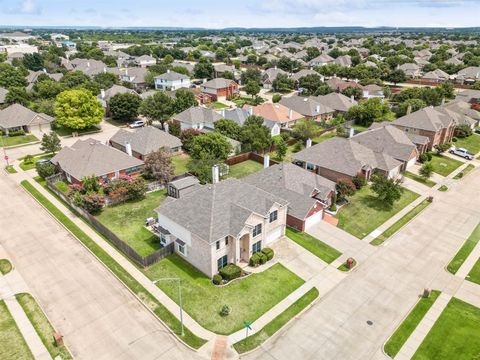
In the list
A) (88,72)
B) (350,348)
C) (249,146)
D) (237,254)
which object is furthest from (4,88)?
(350,348)

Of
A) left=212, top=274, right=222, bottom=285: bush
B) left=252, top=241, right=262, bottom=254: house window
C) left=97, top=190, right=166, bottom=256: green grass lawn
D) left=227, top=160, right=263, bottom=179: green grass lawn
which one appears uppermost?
left=252, top=241, right=262, bottom=254: house window

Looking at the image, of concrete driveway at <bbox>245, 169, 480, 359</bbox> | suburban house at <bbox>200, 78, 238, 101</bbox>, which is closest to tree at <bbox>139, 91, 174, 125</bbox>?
suburban house at <bbox>200, 78, 238, 101</bbox>

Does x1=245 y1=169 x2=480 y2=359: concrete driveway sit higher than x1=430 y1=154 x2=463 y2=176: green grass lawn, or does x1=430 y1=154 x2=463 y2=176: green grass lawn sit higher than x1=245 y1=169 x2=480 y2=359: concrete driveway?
x1=430 y1=154 x2=463 y2=176: green grass lawn

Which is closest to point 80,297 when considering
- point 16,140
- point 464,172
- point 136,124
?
point 16,140

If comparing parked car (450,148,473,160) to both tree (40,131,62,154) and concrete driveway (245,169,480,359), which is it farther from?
tree (40,131,62,154)

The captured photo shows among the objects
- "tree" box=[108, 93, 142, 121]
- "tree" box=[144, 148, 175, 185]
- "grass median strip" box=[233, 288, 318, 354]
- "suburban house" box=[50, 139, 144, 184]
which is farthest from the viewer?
"tree" box=[108, 93, 142, 121]

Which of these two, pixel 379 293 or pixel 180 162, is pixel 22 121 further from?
pixel 379 293
